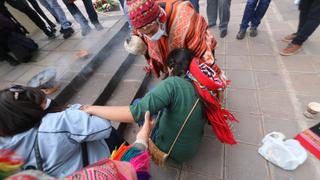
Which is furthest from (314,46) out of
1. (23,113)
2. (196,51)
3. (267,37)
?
(23,113)

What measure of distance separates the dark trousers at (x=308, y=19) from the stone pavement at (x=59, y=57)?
3.69m

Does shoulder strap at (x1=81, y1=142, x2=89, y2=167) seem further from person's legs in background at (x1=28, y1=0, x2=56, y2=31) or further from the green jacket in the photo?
person's legs in background at (x1=28, y1=0, x2=56, y2=31)

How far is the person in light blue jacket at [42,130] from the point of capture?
108cm

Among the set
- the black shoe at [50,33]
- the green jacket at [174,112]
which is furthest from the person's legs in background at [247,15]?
the black shoe at [50,33]

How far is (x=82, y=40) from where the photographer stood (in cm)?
416

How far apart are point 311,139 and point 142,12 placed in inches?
93.3

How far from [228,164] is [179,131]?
35.2 inches

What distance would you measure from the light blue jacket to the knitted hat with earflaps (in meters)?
1.00

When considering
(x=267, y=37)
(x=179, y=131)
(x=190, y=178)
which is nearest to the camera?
(x=179, y=131)

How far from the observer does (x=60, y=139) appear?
1.18 meters

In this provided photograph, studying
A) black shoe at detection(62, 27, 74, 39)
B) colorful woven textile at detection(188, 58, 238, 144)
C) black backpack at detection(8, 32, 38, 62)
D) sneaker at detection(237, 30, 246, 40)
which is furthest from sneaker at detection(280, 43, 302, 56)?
black backpack at detection(8, 32, 38, 62)

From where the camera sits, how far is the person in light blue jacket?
1080 millimetres

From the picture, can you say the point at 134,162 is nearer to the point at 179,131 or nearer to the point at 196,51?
the point at 179,131

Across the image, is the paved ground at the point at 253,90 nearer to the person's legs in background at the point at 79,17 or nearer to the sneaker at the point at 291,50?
the sneaker at the point at 291,50
